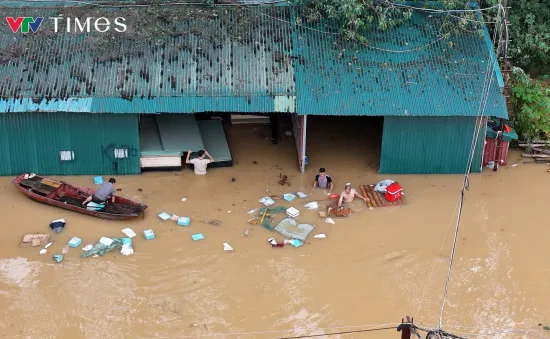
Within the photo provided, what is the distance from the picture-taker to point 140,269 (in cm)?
1416

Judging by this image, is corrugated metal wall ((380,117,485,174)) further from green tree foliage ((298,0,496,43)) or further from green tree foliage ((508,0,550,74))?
green tree foliage ((508,0,550,74))

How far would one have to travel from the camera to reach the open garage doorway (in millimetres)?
18422

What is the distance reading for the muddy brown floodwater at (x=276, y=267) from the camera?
12859mm

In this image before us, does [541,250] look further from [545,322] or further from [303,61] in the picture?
[303,61]

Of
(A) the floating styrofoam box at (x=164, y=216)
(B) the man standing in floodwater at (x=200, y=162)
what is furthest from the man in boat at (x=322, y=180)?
(A) the floating styrofoam box at (x=164, y=216)

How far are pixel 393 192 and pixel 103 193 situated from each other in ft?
23.3

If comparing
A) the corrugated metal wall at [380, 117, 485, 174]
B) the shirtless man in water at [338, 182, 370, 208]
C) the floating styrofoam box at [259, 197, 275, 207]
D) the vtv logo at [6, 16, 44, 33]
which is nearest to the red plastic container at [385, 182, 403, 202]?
the shirtless man in water at [338, 182, 370, 208]

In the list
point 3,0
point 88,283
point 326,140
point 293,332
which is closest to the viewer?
point 293,332

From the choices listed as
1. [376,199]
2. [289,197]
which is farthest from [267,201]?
[376,199]

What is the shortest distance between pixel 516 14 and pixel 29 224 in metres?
15.3

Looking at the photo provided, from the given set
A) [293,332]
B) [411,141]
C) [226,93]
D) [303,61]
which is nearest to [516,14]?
[411,141]

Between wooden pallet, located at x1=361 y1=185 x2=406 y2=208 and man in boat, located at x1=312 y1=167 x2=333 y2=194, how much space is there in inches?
34.6

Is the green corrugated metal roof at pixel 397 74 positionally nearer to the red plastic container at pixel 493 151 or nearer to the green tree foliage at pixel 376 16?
the green tree foliage at pixel 376 16

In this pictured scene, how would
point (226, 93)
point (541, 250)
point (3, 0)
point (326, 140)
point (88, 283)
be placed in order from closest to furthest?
point (88, 283) < point (541, 250) < point (226, 93) < point (3, 0) < point (326, 140)
